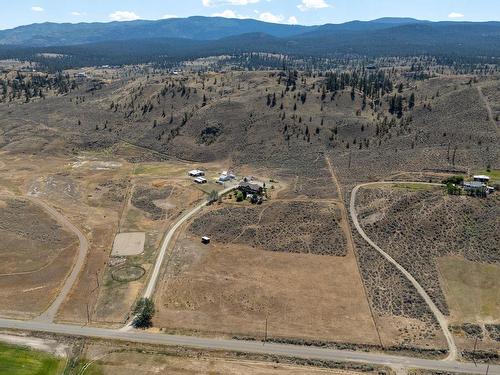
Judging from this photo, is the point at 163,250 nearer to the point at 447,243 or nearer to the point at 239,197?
the point at 239,197

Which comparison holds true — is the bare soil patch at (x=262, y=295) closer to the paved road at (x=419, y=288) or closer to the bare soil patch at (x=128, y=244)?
the paved road at (x=419, y=288)

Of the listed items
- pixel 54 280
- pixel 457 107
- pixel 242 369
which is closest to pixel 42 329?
pixel 54 280

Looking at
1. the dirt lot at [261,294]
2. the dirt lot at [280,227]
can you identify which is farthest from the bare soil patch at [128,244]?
the dirt lot at [280,227]

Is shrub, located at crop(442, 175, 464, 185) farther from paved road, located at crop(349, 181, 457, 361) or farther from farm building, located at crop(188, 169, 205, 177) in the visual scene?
farm building, located at crop(188, 169, 205, 177)

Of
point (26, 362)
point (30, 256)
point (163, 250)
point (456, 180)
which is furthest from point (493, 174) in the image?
point (26, 362)

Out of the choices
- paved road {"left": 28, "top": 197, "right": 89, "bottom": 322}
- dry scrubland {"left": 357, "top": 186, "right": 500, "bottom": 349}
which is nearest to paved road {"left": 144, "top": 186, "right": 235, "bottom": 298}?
paved road {"left": 28, "top": 197, "right": 89, "bottom": 322}
